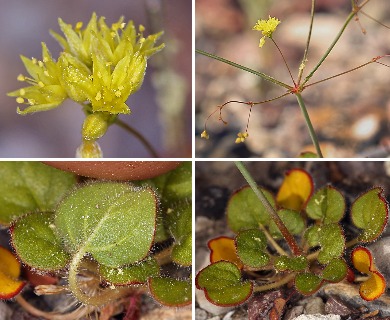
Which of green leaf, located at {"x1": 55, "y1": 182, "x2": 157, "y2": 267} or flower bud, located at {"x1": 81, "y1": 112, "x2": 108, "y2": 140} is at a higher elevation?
flower bud, located at {"x1": 81, "y1": 112, "x2": 108, "y2": 140}

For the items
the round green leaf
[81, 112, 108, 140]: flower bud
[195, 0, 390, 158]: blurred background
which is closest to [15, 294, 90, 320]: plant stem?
the round green leaf

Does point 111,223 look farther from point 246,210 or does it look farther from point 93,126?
point 246,210

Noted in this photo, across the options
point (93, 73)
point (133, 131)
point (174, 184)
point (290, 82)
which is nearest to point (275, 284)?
point (174, 184)

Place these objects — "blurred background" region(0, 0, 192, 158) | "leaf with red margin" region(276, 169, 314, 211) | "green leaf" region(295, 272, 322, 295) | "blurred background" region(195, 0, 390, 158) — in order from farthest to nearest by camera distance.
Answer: "blurred background" region(0, 0, 192, 158) → "blurred background" region(195, 0, 390, 158) → "leaf with red margin" region(276, 169, 314, 211) → "green leaf" region(295, 272, 322, 295)

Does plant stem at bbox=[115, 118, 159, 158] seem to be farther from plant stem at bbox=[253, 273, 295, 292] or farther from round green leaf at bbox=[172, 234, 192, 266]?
plant stem at bbox=[253, 273, 295, 292]

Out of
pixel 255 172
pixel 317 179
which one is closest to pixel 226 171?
pixel 255 172

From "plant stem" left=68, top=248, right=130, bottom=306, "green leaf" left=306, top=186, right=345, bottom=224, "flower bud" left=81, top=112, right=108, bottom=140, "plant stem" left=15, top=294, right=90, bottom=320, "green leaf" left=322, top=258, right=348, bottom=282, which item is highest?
"flower bud" left=81, top=112, right=108, bottom=140

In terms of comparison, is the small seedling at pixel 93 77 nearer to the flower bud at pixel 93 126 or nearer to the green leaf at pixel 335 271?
the flower bud at pixel 93 126
